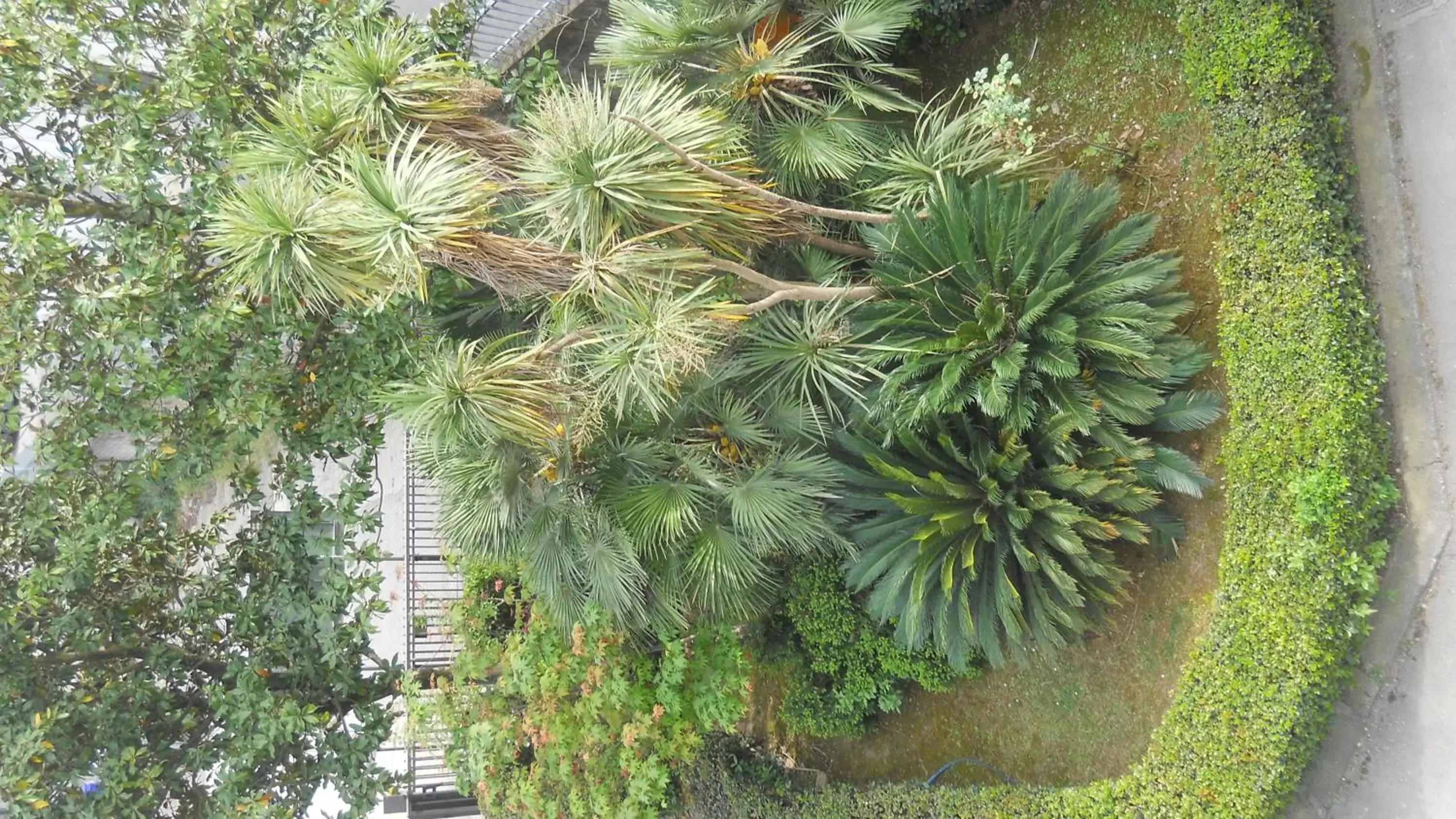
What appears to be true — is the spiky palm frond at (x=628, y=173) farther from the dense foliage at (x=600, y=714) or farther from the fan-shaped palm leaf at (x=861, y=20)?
the dense foliage at (x=600, y=714)

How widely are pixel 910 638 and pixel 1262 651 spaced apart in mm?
2073

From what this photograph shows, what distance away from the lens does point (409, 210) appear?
150 inches

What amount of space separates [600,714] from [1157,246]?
5.22 m

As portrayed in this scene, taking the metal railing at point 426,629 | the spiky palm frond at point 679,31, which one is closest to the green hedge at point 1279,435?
the spiky palm frond at point 679,31

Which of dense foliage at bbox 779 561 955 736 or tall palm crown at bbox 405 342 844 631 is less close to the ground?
tall palm crown at bbox 405 342 844 631

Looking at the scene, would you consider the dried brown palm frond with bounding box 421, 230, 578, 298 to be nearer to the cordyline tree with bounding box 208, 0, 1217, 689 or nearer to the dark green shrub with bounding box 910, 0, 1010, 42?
the cordyline tree with bounding box 208, 0, 1217, 689

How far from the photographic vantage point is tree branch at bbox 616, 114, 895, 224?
166 inches

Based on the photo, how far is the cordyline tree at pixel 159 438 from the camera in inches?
195

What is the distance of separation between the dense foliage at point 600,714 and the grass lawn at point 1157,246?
214 centimetres

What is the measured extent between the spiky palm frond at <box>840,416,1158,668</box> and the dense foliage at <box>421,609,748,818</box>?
5.07 ft

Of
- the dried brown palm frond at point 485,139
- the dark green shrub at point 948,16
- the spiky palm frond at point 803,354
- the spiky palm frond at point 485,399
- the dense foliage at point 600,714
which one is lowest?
the dense foliage at point 600,714

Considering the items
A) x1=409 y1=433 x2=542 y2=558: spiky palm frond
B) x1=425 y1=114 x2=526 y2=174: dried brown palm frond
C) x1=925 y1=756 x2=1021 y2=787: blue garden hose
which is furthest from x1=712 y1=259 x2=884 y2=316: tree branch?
x1=925 y1=756 x2=1021 y2=787: blue garden hose

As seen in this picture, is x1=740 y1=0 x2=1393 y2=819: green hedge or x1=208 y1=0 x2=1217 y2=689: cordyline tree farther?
x1=740 y1=0 x2=1393 y2=819: green hedge

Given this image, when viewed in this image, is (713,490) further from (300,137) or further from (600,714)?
(300,137)
